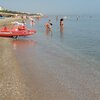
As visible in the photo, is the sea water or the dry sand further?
the sea water

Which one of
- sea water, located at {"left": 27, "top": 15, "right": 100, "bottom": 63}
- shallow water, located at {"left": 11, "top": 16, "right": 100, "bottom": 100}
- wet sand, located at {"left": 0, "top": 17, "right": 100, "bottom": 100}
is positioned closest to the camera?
wet sand, located at {"left": 0, "top": 17, "right": 100, "bottom": 100}

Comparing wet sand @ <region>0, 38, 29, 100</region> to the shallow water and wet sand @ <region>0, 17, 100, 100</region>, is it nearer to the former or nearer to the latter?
wet sand @ <region>0, 17, 100, 100</region>

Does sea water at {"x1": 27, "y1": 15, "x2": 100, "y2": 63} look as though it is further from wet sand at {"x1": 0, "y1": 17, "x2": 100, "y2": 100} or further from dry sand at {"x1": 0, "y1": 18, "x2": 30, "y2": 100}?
dry sand at {"x1": 0, "y1": 18, "x2": 30, "y2": 100}

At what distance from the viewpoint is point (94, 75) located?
11336 mm

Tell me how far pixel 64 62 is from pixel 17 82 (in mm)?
4813

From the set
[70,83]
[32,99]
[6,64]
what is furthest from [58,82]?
[6,64]

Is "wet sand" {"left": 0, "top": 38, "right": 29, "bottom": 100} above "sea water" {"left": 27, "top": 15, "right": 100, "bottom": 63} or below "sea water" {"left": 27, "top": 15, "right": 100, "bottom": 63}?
above

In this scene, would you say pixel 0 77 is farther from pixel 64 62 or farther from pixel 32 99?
pixel 64 62

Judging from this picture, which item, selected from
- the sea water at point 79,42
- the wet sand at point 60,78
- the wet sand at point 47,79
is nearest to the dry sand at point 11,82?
the wet sand at point 47,79

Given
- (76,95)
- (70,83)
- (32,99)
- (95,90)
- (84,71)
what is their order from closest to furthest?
(32,99)
(76,95)
(95,90)
(70,83)
(84,71)

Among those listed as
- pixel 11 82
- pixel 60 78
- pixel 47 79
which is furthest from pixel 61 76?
pixel 11 82

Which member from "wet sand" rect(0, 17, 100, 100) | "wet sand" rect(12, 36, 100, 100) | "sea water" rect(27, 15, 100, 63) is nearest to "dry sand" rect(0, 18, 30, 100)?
"wet sand" rect(0, 17, 100, 100)

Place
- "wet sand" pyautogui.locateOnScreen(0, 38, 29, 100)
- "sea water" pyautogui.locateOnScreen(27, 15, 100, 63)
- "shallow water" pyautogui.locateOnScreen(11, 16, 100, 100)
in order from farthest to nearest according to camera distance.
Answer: "sea water" pyautogui.locateOnScreen(27, 15, 100, 63)
"shallow water" pyautogui.locateOnScreen(11, 16, 100, 100)
"wet sand" pyautogui.locateOnScreen(0, 38, 29, 100)

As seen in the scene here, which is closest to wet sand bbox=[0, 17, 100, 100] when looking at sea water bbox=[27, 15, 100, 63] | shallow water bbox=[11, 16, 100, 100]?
shallow water bbox=[11, 16, 100, 100]
